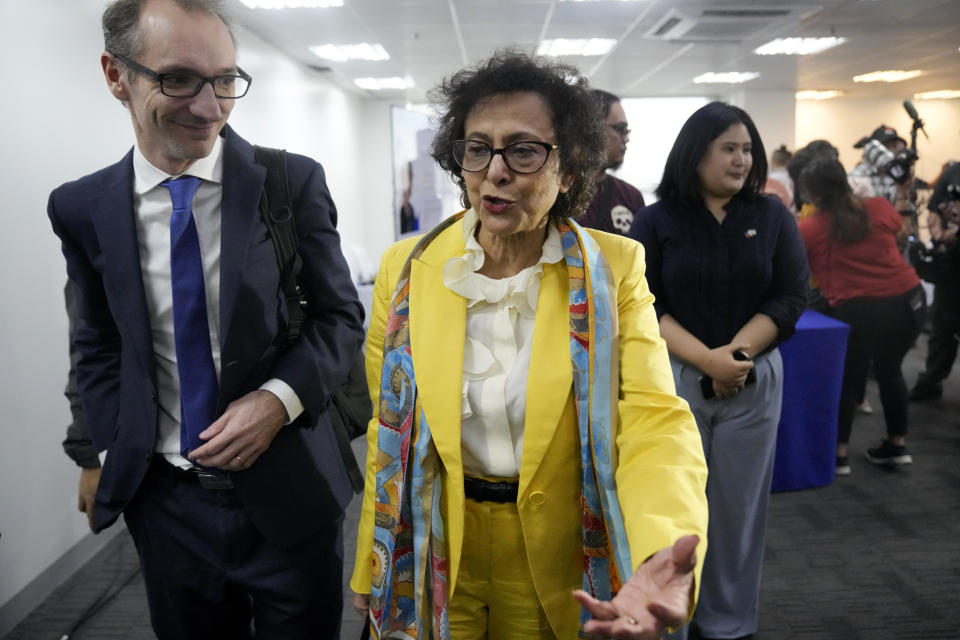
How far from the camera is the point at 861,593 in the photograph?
2.67m

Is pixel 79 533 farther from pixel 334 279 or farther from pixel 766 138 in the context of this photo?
pixel 766 138

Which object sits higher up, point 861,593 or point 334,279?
point 334,279

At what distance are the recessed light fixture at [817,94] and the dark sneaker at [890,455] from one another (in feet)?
30.9

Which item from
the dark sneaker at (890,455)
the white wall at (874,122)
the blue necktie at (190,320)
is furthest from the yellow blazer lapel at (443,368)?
the white wall at (874,122)

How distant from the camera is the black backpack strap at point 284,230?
1.32m

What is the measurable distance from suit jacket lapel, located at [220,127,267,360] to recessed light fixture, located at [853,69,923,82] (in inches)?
425

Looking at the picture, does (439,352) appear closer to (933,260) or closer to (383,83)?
(933,260)

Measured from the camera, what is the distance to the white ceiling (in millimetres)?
5859

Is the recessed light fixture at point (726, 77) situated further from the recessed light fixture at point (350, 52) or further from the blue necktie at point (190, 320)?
the blue necktie at point (190, 320)

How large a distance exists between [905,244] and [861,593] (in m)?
3.21

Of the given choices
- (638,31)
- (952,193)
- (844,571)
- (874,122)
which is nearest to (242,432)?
(844,571)

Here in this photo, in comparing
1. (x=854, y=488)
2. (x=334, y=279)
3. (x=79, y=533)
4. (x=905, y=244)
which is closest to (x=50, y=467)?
(x=79, y=533)

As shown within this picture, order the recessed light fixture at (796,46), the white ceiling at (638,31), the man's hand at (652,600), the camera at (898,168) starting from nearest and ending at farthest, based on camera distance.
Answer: the man's hand at (652,600)
the camera at (898,168)
the white ceiling at (638,31)
the recessed light fixture at (796,46)

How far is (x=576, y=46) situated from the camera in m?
7.55
